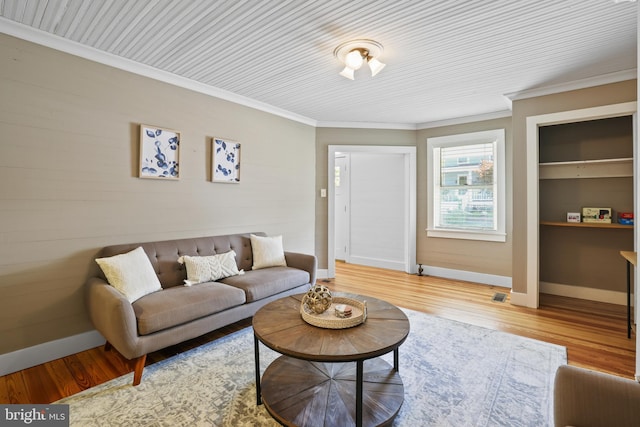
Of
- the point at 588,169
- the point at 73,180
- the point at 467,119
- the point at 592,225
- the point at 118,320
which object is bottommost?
the point at 118,320

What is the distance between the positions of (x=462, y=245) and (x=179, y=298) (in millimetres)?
4164

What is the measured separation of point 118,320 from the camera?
2.03 metres

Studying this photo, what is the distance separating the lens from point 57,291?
2.48 meters

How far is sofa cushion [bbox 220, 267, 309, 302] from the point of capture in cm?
290

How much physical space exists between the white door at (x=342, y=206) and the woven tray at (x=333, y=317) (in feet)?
13.7

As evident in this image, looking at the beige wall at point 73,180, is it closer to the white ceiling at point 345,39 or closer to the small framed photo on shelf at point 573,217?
the white ceiling at point 345,39

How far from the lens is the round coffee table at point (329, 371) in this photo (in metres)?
1.56

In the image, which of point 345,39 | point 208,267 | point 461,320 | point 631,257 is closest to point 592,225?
point 631,257

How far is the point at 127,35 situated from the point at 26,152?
47.2 inches

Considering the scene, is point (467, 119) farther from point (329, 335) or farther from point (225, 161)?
point (329, 335)

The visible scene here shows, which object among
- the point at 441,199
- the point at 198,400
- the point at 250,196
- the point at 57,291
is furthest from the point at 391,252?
the point at 57,291

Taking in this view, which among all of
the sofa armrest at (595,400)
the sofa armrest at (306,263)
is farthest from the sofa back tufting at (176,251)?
the sofa armrest at (595,400)

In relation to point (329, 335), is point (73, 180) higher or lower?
higher

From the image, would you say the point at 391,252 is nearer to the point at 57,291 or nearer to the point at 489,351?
the point at 489,351
